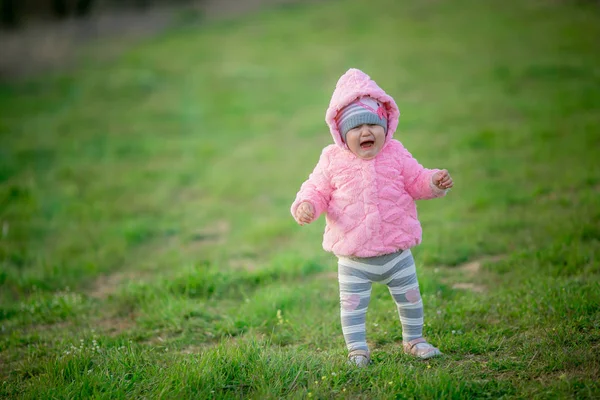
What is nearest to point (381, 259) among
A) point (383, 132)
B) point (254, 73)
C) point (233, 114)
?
point (383, 132)

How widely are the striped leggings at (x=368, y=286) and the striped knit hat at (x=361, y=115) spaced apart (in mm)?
794

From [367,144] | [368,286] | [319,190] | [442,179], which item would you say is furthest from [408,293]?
[367,144]

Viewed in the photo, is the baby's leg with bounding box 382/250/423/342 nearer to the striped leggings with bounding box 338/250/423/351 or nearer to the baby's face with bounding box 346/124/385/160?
the striped leggings with bounding box 338/250/423/351

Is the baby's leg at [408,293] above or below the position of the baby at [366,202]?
below

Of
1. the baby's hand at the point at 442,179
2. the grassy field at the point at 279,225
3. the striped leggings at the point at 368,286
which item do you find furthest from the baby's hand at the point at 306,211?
the grassy field at the point at 279,225

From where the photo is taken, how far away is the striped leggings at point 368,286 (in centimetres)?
393

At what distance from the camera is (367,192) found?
392 centimetres

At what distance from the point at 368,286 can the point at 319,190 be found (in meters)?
0.68

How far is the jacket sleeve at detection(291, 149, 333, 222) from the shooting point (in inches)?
155

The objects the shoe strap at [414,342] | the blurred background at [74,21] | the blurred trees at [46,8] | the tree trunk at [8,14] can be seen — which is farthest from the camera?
the blurred trees at [46,8]

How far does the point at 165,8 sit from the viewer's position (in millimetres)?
24156

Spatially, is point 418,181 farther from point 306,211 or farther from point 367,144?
point 306,211

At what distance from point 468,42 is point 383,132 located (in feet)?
42.4

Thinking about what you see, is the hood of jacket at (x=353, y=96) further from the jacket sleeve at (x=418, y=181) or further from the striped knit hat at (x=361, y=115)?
the jacket sleeve at (x=418, y=181)
